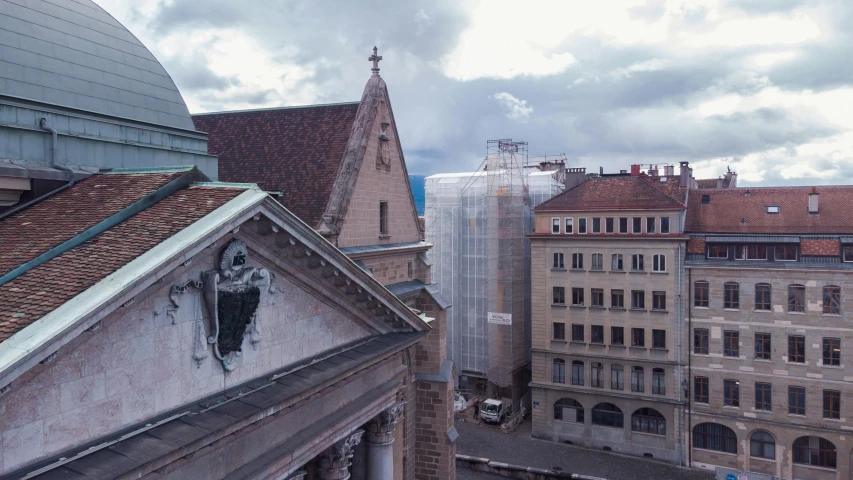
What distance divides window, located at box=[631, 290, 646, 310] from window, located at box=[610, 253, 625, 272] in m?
2.10

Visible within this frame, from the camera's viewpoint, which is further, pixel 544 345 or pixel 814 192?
pixel 544 345

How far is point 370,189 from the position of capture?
29141mm

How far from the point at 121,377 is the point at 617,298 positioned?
45924 millimetres

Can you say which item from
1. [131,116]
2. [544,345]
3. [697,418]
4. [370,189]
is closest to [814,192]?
[697,418]

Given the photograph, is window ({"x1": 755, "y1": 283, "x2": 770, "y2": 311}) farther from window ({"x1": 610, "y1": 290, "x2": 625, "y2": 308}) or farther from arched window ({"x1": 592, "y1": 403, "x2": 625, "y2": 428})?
arched window ({"x1": 592, "y1": 403, "x2": 625, "y2": 428})

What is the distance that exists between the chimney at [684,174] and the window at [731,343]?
13.3 meters

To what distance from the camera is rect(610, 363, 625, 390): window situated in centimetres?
5159

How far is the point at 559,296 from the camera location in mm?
54188

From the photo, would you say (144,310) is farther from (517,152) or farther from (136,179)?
(517,152)

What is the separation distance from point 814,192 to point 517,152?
24646mm

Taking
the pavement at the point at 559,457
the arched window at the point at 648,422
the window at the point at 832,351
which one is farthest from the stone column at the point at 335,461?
the window at the point at 832,351

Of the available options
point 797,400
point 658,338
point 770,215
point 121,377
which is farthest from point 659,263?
point 121,377

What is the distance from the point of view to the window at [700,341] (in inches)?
1928

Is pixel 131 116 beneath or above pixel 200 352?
above
